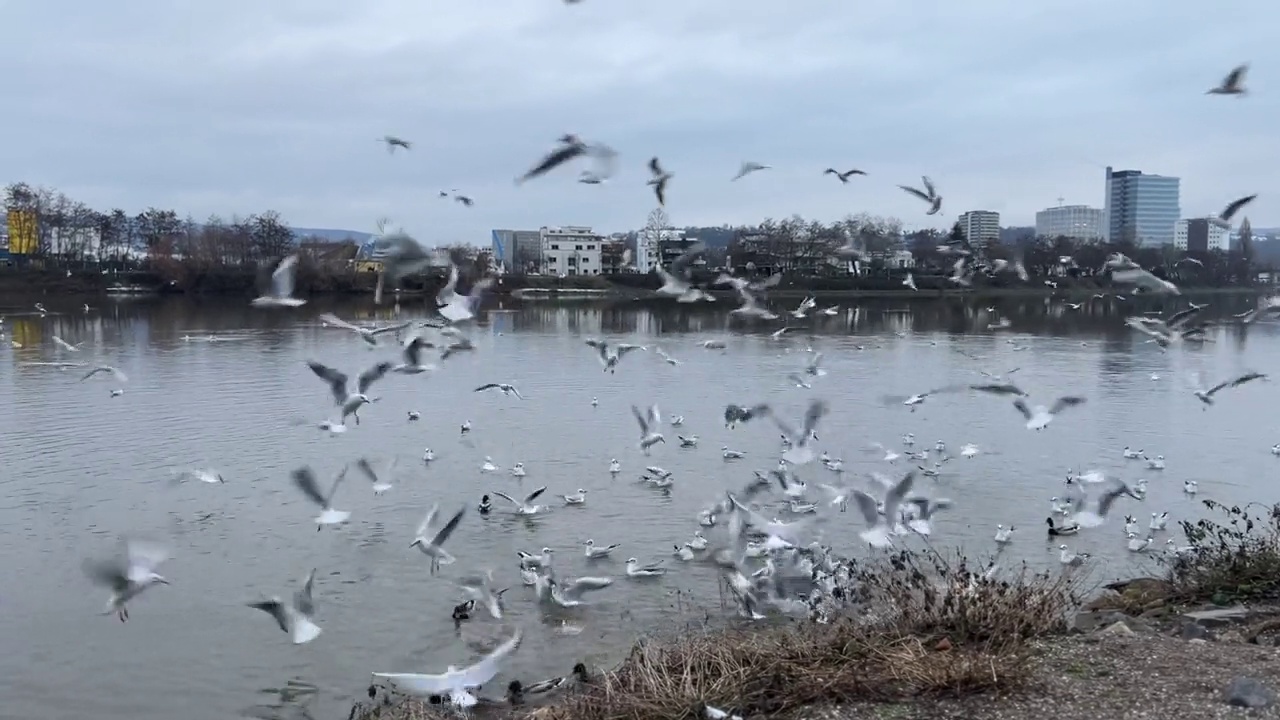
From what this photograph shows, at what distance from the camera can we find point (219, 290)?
210ft

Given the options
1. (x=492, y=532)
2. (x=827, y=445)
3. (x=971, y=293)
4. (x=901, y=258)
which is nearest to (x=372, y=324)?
(x=827, y=445)

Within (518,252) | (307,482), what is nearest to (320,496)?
(307,482)

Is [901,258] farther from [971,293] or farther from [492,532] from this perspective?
[492,532]

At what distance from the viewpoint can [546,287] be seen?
68312 mm

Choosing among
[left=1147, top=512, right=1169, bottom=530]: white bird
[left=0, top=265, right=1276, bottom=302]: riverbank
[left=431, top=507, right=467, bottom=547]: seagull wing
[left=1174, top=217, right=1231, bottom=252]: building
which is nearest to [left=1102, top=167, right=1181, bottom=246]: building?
[left=1174, top=217, right=1231, bottom=252]: building

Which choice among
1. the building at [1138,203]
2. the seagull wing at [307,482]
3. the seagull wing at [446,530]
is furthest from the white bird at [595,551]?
the building at [1138,203]

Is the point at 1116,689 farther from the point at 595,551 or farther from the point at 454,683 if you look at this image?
the point at 595,551

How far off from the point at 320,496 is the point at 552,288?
189 ft

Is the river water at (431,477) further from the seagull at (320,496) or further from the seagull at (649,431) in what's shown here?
the seagull at (649,431)

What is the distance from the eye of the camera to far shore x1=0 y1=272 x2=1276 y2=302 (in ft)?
203

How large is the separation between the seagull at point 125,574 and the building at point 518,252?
5531 cm

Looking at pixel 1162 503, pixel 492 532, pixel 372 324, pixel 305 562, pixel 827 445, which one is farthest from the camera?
pixel 372 324

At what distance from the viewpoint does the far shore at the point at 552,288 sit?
203 feet

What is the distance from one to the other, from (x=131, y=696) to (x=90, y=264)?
240 ft
